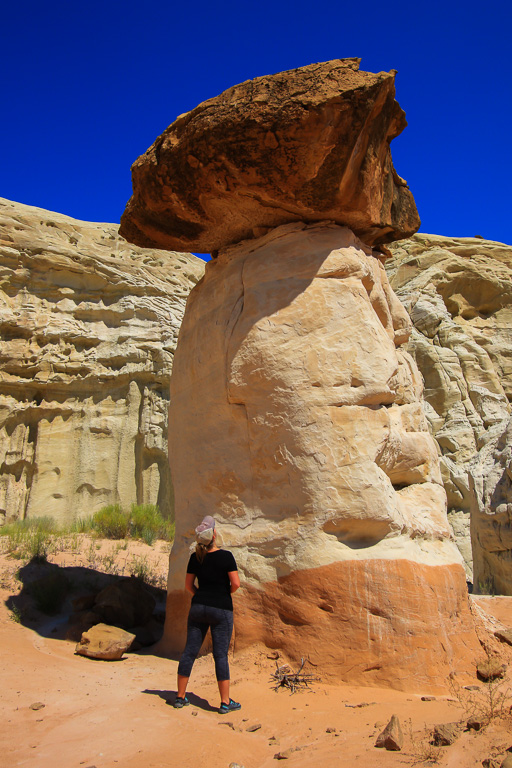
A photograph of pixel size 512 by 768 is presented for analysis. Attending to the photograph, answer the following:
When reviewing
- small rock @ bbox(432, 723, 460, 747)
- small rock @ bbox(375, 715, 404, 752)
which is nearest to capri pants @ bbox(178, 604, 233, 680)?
small rock @ bbox(375, 715, 404, 752)

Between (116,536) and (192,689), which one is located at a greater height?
(116,536)

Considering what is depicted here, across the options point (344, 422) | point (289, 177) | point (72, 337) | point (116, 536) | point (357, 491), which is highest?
point (72, 337)

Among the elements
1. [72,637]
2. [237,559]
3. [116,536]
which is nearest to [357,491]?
[237,559]

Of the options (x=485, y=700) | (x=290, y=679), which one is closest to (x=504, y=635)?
(x=485, y=700)

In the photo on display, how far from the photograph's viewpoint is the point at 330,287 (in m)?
4.37

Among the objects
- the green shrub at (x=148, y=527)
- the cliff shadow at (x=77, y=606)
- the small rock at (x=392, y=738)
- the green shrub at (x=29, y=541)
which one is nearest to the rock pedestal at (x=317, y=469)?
the cliff shadow at (x=77, y=606)

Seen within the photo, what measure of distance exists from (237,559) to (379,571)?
1003 mm

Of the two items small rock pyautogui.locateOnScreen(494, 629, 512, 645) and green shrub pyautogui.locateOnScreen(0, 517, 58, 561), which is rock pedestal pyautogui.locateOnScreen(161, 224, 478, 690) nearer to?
small rock pyautogui.locateOnScreen(494, 629, 512, 645)

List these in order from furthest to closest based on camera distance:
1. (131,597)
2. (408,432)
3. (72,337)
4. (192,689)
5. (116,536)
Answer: (72,337) < (116,536) < (131,597) < (408,432) < (192,689)

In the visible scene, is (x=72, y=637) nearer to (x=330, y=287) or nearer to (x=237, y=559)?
(x=237, y=559)

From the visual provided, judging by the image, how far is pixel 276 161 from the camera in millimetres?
4254

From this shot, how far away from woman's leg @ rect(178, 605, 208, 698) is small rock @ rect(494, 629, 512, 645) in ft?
7.50

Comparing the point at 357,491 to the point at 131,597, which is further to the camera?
the point at 131,597

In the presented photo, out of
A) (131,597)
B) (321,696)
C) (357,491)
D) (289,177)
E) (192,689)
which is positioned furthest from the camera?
(131,597)
